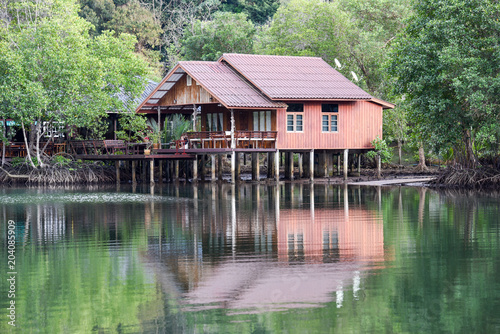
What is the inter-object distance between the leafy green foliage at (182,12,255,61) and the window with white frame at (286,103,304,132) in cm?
1537

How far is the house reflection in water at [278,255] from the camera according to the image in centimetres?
1132

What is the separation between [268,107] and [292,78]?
149 inches

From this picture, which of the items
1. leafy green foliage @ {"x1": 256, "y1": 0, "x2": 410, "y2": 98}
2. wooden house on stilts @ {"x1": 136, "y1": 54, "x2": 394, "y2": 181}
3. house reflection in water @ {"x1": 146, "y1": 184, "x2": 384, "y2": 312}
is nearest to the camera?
A: house reflection in water @ {"x1": 146, "y1": 184, "x2": 384, "y2": 312}

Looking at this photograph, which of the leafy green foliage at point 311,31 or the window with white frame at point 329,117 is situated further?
the leafy green foliage at point 311,31

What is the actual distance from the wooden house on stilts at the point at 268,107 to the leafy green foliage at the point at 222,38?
12169 millimetres

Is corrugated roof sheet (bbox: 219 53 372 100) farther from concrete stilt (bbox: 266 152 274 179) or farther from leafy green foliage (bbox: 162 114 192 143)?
concrete stilt (bbox: 266 152 274 179)

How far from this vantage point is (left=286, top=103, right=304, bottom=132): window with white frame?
38750 mm

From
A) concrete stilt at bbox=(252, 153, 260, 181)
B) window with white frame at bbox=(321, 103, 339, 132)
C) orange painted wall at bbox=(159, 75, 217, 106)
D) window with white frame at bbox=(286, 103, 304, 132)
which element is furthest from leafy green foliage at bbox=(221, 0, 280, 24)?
window with white frame at bbox=(286, 103, 304, 132)

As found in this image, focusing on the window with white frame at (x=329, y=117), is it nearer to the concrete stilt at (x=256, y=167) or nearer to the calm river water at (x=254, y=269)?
the concrete stilt at (x=256, y=167)

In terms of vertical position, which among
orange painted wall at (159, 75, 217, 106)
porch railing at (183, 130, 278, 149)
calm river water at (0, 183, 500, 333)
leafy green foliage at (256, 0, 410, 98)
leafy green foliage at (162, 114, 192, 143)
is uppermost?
leafy green foliage at (256, 0, 410, 98)

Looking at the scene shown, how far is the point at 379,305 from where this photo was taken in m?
10.8

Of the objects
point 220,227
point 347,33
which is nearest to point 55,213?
point 220,227

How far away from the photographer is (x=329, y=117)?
39.7m

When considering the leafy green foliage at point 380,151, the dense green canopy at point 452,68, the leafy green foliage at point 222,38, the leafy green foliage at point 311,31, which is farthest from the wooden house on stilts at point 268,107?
the leafy green foliage at point 222,38
